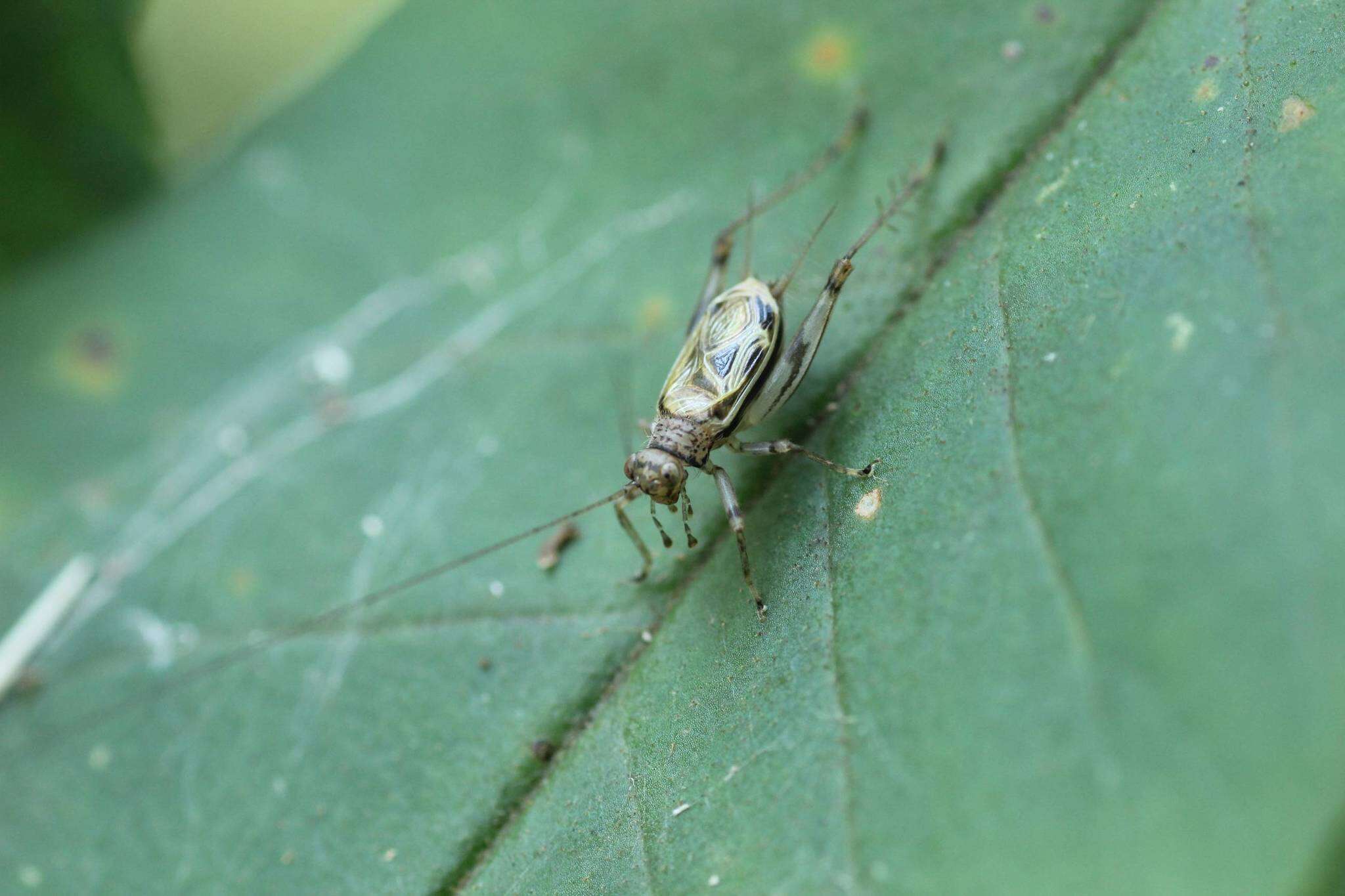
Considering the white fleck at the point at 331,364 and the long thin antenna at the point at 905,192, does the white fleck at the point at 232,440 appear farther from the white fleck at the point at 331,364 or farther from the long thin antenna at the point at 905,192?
the long thin antenna at the point at 905,192

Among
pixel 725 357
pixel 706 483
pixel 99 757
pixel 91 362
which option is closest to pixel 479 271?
Answer: pixel 725 357

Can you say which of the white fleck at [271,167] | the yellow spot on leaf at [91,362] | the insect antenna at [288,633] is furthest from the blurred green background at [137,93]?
the insect antenna at [288,633]

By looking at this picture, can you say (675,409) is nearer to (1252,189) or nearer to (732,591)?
(732,591)

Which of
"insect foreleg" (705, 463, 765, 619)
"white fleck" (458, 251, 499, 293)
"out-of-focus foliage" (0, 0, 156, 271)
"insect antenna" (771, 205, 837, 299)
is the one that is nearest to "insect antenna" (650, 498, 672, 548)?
"insect foreleg" (705, 463, 765, 619)

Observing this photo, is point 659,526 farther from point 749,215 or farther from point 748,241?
point 749,215

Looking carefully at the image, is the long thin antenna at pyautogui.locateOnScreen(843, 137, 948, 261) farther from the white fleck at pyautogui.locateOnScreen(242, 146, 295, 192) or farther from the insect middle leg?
the white fleck at pyautogui.locateOnScreen(242, 146, 295, 192)

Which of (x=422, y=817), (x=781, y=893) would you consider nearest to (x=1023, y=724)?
(x=781, y=893)

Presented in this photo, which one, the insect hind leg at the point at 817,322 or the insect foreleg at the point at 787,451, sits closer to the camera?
the insect foreleg at the point at 787,451
